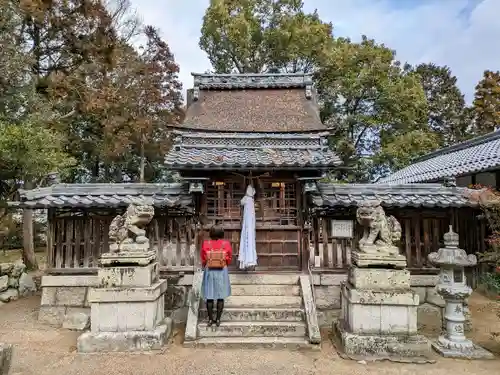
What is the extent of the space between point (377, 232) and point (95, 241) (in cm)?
692

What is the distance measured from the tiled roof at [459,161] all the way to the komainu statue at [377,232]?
5998 mm

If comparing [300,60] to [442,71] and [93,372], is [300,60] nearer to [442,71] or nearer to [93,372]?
[442,71]

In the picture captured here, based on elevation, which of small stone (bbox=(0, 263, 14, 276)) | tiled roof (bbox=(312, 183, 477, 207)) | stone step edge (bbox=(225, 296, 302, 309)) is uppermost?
tiled roof (bbox=(312, 183, 477, 207))

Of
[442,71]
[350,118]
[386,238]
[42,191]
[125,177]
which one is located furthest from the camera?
[442,71]

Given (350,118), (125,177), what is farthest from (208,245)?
(125,177)

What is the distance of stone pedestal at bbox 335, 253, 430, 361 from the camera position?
259 inches

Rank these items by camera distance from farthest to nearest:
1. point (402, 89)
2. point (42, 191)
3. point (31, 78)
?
point (402, 89) < point (31, 78) < point (42, 191)

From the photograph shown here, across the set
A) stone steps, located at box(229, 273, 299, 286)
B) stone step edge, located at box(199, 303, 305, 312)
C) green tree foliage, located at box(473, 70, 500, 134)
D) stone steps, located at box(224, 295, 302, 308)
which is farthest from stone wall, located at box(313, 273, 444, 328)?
green tree foliage, located at box(473, 70, 500, 134)

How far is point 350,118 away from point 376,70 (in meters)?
3.19

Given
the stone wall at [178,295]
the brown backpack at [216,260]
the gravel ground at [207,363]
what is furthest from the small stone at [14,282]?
the brown backpack at [216,260]

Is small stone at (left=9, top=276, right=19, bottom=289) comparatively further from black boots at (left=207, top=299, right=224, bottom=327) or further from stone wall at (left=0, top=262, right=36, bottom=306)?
black boots at (left=207, top=299, right=224, bottom=327)

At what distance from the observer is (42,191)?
357 inches

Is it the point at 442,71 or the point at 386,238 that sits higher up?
the point at 442,71

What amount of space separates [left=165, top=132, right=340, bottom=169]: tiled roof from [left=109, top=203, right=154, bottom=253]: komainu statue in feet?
4.30
